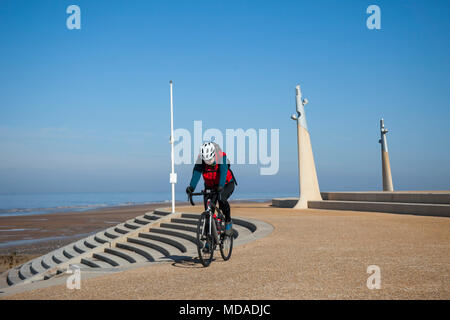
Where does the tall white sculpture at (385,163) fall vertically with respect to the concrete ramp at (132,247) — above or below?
above

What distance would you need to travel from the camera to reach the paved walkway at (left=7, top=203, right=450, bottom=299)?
5.16 metres

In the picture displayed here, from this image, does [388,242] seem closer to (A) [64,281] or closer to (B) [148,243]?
(A) [64,281]

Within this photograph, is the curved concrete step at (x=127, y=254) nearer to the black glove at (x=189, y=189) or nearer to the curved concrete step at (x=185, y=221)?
the curved concrete step at (x=185, y=221)

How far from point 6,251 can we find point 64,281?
15.9 metres

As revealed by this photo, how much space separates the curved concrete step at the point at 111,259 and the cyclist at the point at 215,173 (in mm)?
5560

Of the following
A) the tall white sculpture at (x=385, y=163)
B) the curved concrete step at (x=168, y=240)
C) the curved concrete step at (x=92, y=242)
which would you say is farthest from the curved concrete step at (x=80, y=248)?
the tall white sculpture at (x=385, y=163)

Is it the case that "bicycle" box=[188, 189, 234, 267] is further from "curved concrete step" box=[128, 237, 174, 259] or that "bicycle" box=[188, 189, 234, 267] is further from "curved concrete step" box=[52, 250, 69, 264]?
"curved concrete step" box=[52, 250, 69, 264]

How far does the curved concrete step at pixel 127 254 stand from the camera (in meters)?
12.1

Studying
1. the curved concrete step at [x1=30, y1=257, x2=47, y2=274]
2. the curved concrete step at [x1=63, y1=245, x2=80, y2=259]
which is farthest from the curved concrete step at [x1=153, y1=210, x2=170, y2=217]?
the curved concrete step at [x1=30, y1=257, x2=47, y2=274]

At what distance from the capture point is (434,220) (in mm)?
13992
